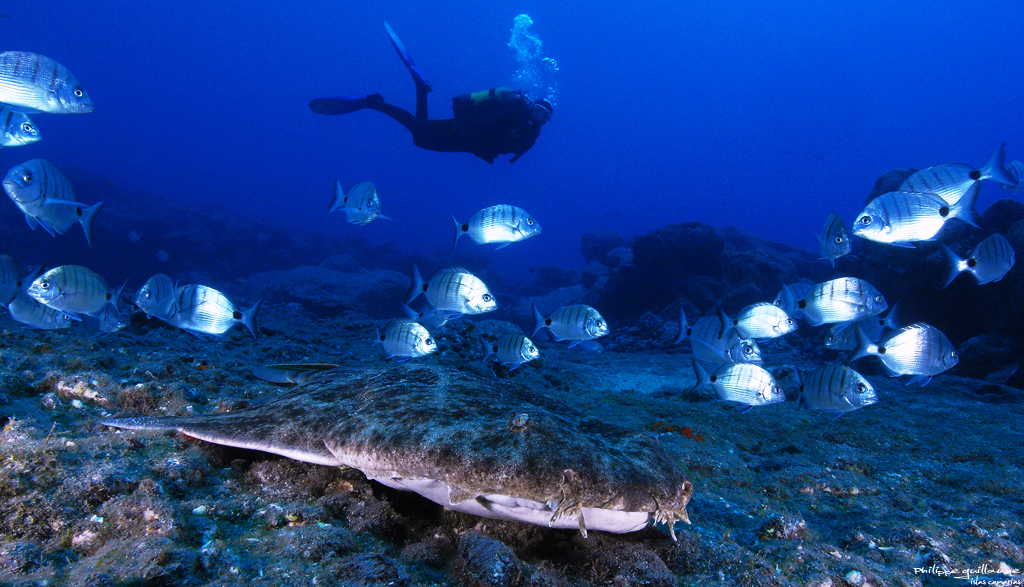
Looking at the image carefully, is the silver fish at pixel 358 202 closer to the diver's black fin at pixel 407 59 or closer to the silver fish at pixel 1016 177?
the diver's black fin at pixel 407 59

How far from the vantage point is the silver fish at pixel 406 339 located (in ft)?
20.3

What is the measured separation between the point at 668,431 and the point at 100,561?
16.7 feet

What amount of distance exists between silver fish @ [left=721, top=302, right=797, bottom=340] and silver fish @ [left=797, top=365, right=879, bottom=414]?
4.38ft

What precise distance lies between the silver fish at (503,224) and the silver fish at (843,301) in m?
4.10

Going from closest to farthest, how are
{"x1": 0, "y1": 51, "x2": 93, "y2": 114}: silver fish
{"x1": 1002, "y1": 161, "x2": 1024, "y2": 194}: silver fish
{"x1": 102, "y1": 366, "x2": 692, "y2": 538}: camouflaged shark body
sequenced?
{"x1": 102, "y1": 366, "x2": 692, "y2": 538}: camouflaged shark body < {"x1": 0, "y1": 51, "x2": 93, "y2": 114}: silver fish < {"x1": 1002, "y1": 161, "x2": 1024, "y2": 194}: silver fish

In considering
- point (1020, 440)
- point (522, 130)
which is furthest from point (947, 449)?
point (522, 130)

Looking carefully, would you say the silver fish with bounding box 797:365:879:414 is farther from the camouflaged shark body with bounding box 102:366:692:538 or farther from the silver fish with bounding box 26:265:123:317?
the silver fish with bounding box 26:265:123:317

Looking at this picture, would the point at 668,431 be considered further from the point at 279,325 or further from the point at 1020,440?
the point at 279,325

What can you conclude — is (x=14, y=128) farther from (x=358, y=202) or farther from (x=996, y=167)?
(x=996, y=167)

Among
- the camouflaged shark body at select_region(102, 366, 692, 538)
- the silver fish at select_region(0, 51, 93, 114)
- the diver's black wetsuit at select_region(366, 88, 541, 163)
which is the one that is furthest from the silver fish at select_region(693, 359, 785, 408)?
the diver's black wetsuit at select_region(366, 88, 541, 163)

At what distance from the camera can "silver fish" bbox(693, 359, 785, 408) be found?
17.2ft

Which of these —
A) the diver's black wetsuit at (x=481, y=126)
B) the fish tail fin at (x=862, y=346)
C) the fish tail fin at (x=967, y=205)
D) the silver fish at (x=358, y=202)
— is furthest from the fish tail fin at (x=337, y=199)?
the fish tail fin at (x=967, y=205)

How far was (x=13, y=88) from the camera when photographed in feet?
14.6

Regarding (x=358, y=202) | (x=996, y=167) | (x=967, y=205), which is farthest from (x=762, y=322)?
(x=358, y=202)
